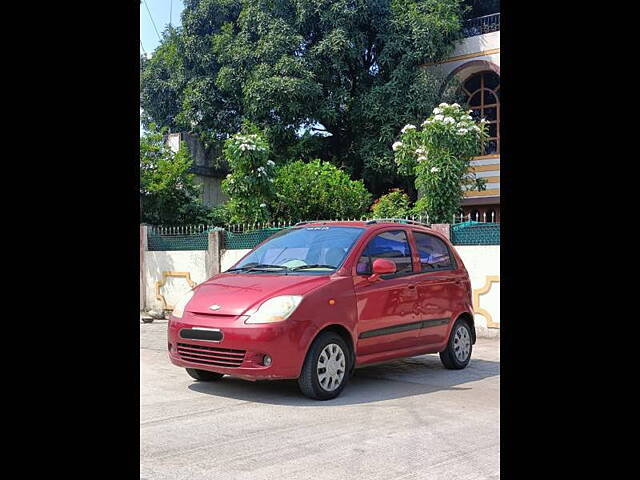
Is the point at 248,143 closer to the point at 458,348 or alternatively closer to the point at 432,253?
the point at 432,253

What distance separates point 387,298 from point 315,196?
8.75m

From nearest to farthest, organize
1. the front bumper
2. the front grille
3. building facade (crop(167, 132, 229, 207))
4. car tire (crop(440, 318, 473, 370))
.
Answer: the front bumper < the front grille < car tire (crop(440, 318, 473, 370)) < building facade (crop(167, 132, 229, 207))

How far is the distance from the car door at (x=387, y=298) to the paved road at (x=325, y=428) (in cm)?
48

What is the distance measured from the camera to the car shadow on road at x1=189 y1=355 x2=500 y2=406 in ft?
21.5

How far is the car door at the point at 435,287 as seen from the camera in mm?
7598

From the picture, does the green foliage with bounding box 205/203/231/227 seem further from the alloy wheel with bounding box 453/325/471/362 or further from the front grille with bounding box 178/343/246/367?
the front grille with bounding box 178/343/246/367

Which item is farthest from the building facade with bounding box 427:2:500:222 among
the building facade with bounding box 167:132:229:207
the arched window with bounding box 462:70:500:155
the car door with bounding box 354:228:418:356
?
the car door with bounding box 354:228:418:356

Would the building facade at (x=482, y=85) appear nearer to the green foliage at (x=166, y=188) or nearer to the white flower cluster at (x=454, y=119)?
the white flower cluster at (x=454, y=119)

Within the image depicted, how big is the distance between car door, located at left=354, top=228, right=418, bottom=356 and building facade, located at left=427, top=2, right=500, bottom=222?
43.5 ft

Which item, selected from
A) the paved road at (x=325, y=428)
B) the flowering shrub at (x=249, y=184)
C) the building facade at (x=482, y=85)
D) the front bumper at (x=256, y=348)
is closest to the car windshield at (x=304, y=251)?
the front bumper at (x=256, y=348)

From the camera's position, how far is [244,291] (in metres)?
6.62
